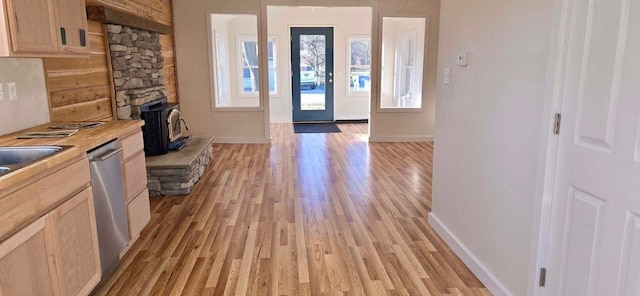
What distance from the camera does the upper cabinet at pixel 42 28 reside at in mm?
2074

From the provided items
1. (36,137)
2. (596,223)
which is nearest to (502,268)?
(596,223)

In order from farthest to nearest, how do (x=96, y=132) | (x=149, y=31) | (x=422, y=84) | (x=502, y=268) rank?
(x=422, y=84), (x=149, y=31), (x=96, y=132), (x=502, y=268)

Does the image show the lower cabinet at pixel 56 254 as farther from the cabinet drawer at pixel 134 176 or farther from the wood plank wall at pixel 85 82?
the wood plank wall at pixel 85 82

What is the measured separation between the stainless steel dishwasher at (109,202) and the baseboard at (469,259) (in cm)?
221

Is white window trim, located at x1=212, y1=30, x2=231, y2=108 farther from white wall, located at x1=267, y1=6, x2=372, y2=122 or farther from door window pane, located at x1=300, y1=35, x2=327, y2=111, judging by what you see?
door window pane, located at x1=300, y1=35, x2=327, y2=111

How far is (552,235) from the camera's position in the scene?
192 centimetres

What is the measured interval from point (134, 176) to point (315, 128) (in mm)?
5662

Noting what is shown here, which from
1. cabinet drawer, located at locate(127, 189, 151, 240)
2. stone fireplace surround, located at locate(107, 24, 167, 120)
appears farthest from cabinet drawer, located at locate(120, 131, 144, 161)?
stone fireplace surround, located at locate(107, 24, 167, 120)

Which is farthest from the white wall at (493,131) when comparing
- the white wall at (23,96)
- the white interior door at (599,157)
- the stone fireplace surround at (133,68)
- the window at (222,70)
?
the window at (222,70)

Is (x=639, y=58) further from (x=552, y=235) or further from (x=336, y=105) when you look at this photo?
(x=336, y=105)

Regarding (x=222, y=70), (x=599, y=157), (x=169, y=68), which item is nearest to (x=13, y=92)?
(x=599, y=157)

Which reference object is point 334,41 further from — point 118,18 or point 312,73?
point 118,18

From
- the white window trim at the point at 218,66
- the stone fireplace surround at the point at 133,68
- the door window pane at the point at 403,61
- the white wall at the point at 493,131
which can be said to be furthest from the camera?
the door window pane at the point at 403,61

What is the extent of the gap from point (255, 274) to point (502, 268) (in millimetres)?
1459
